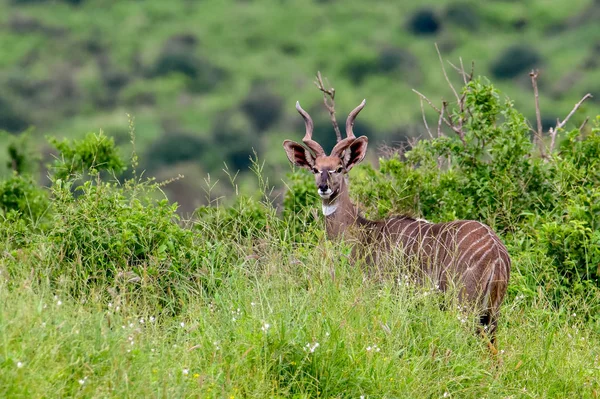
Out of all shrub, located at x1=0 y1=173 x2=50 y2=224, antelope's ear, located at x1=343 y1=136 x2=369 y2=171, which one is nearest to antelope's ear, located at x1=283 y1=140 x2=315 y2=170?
antelope's ear, located at x1=343 y1=136 x2=369 y2=171

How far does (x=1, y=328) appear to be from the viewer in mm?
4273

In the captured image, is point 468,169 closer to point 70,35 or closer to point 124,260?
point 124,260

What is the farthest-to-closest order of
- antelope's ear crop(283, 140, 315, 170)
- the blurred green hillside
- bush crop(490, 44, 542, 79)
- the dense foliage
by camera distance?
A: bush crop(490, 44, 542, 79) < the blurred green hillside < antelope's ear crop(283, 140, 315, 170) < the dense foliage

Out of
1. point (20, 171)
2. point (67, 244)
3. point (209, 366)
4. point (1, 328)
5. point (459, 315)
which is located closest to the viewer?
point (1, 328)

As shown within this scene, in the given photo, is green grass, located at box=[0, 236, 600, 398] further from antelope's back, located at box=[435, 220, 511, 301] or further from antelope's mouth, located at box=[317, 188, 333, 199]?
antelope's mouth, located at box=[317, 188, 333, 199]

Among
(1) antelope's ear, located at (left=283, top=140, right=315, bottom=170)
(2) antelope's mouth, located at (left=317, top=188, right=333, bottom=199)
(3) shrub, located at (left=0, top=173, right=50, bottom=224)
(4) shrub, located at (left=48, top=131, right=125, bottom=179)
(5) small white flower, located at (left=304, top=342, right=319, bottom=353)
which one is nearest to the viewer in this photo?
(5) small white flower, located at (left=304, top=342, right=319, bottom=353)

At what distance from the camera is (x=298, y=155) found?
7488 mm

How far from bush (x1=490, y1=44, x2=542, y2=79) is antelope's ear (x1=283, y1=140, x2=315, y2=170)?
4041cm

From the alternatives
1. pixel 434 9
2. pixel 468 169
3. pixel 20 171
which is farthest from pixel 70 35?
pixel 468 169

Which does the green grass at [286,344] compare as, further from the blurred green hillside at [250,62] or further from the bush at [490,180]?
the blurred green hillside at [250,62]

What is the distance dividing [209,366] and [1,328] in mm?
957

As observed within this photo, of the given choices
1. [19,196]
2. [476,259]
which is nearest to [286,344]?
[476,259]

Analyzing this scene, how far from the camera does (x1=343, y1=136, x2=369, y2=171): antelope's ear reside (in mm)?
7324

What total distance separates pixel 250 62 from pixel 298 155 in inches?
1881
